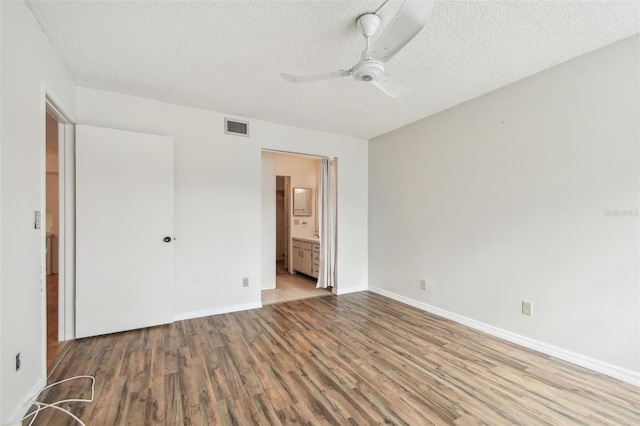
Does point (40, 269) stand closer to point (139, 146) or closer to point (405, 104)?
point (139, 146)

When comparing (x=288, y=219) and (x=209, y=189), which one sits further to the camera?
(x=288, y=219)

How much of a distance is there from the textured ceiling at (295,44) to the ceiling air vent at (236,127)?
0.42m

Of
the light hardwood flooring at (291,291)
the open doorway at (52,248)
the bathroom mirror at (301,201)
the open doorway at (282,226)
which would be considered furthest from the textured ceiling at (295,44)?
the open doorway at (282,226)

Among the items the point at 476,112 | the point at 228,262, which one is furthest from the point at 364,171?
the point at 228,262

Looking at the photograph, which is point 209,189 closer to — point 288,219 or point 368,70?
point 368,70

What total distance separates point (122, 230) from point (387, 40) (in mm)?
2930

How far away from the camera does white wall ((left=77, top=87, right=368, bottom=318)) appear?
3061 millimetres

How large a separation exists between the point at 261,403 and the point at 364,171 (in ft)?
11.8

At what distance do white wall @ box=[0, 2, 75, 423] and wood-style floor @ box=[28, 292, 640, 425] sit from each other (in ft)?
1.01

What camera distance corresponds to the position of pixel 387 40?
5.25 feet

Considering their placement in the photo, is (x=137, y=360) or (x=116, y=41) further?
(x=137, y=360)

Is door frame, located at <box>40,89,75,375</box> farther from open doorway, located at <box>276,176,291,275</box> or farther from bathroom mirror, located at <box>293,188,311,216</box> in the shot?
open doorway, located at <box>276,176,291,275</box>

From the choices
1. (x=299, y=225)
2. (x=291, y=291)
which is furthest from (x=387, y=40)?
(x=299, y=225)

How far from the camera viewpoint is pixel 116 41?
6.86 feet
